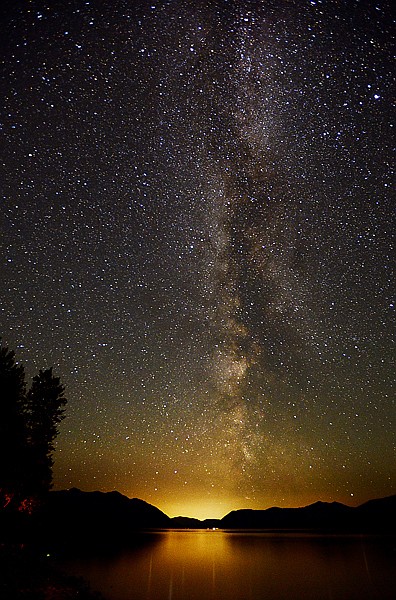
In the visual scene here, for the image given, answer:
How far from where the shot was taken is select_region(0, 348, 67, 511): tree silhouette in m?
21.3

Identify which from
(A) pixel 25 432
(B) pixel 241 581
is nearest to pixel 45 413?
(A) pixel 25 432

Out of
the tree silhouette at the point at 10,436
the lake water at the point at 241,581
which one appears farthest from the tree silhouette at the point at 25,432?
the lake water at the point at 241,581

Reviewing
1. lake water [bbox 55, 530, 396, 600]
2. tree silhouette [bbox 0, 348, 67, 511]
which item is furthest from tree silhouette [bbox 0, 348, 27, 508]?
lake water [bbox 55, 530, 396, 600]

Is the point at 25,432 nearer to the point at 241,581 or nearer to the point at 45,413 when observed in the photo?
the point at 45,413

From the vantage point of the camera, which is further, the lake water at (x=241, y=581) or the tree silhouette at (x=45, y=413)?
the lake water at (x=241, y=581)

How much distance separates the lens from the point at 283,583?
41.2 m

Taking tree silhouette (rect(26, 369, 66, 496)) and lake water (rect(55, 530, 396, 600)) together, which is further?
lake water (rect(55, 530, 396, 600))

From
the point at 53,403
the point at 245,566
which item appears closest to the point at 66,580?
the point at 53,403

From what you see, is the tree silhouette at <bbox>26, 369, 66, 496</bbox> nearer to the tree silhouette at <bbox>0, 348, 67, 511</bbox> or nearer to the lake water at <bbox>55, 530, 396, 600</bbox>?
the tree silhouette at <bbox>0, 348, 67, 511</bbox>

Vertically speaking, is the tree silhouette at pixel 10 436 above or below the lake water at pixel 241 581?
above

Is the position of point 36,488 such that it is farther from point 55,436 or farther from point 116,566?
point 116,566

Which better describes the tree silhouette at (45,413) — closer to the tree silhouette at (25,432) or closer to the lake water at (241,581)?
the tree silhouette at (25,432)

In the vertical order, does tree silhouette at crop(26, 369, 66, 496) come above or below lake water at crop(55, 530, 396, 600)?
above

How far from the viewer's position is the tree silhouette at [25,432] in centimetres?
2130
